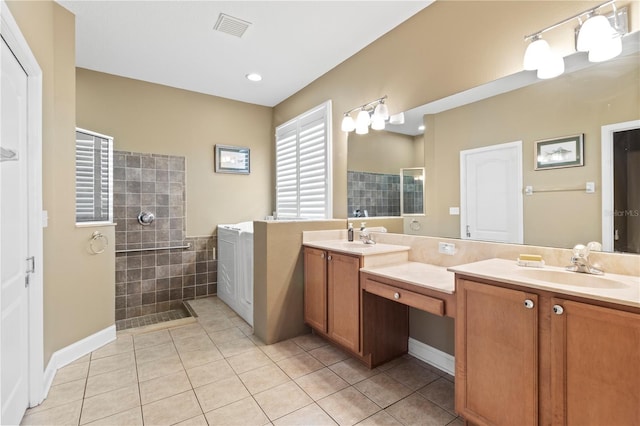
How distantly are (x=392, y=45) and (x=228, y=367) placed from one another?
303cm

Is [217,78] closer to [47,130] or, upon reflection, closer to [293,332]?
[47,130]

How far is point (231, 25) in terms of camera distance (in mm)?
2582

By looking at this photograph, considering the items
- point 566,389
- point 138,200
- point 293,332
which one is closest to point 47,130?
point 138,200

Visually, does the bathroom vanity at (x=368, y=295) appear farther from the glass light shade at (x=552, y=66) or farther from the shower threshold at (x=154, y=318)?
the shower threshold at (x=154, y=318)

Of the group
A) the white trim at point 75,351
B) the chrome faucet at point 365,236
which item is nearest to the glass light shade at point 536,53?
the chrome faucet at point 365,236

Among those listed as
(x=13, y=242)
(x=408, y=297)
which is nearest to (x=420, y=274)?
(x=408, y=297)

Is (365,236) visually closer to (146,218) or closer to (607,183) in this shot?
(607,183)

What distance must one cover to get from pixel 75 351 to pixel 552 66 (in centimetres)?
391

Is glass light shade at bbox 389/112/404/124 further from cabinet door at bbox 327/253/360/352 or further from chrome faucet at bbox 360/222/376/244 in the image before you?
cabinet door at bbox 327/253/360/352

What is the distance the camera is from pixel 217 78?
143 inches

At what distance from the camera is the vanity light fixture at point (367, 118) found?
8.78 feet

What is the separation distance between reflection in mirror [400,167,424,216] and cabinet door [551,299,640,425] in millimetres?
1312

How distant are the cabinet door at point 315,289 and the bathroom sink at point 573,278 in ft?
4.87

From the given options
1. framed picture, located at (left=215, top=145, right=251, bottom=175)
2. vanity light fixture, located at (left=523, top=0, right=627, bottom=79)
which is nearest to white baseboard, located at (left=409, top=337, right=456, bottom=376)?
vanity light fixture, located at (left=523, top=0, right=627, bottom=79)
